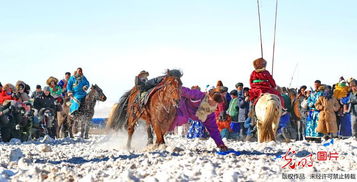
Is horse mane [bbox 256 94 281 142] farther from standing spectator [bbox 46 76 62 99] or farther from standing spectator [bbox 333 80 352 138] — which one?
standing spectator [bbox 46 76 62 99]

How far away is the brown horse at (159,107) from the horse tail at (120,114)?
0.14 meters

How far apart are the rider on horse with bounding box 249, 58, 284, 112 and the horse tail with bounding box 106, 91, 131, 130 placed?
2503 millimetres

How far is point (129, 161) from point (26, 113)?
9.47 metres

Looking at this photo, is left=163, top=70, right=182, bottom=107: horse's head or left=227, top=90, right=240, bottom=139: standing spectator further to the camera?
left=227, top=90, right=240, bottom=139: standing spectator

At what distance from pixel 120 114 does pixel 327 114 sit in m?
6.01

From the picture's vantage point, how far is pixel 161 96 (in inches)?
369

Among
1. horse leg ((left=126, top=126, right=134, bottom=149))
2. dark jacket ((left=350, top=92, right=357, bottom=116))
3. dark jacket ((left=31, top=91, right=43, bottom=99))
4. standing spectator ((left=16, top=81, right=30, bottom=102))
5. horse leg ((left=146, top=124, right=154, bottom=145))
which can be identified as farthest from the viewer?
dark jacket ((left=31, top=91, right=43, bottom=99))

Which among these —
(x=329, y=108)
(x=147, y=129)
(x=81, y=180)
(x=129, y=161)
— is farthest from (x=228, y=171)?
(x=329, y=108)

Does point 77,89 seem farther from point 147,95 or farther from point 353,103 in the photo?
point 353,103

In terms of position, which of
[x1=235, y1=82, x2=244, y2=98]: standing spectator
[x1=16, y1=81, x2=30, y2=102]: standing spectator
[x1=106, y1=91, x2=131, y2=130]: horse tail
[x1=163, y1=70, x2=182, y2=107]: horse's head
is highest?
[x1=235, y1=82, x2=244, y2=98]: standing spectator

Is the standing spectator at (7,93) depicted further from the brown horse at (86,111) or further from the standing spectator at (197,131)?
the standing spectator at (197,131)

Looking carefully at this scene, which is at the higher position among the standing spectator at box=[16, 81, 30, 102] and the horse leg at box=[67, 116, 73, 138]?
the standing spectator at box=[16, 81, 30, 102]

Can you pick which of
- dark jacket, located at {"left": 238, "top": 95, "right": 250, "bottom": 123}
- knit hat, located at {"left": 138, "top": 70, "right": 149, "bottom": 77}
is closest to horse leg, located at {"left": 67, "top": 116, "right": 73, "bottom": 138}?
dark jacket, located at {"left": 238, "top": 95, "right": 250, "bottom": 123}

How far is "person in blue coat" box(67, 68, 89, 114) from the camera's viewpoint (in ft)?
Answer: 53.6
